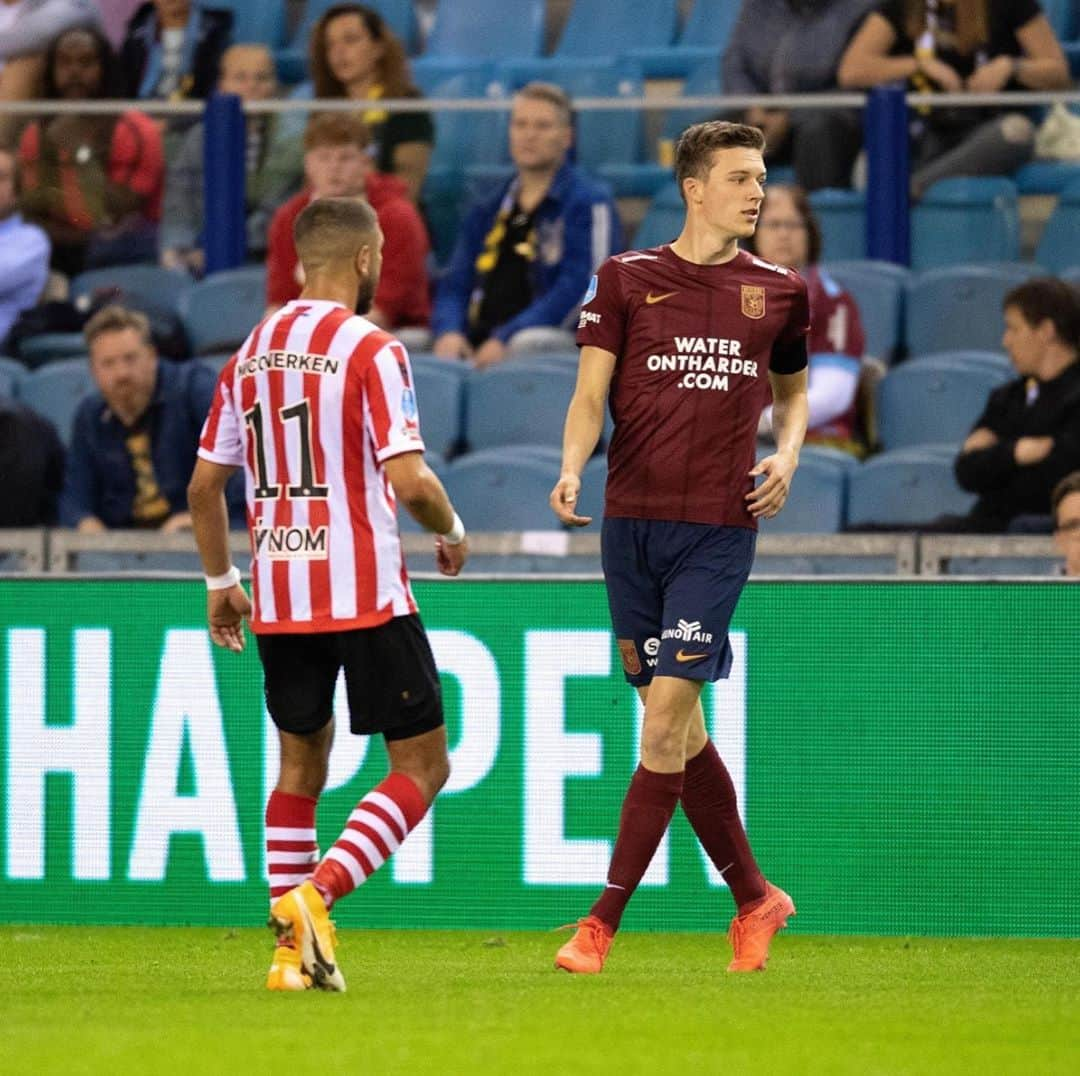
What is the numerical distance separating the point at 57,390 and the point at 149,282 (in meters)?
0.65

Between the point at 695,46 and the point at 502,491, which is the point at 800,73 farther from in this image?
the point at 502,491

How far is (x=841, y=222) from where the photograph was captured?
10.4 meters

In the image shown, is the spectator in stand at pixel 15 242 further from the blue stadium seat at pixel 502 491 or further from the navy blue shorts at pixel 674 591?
the navy blue shorts at pixel 674 591

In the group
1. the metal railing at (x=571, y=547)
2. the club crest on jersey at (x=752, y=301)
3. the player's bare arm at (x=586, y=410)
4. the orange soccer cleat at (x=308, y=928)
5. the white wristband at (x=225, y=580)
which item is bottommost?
the orange soccer cleat at (x=308, y=928)

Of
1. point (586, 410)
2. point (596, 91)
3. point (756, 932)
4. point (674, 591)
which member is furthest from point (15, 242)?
point (756, 932)

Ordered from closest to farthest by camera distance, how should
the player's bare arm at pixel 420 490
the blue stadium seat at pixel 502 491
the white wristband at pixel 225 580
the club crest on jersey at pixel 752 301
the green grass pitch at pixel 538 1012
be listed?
the green grass pitch at pixel 538 1012 < the player's bare arm at pixel 420 490 < the white wristband at pixel 225 580 < the club crest on jersey at pixel 752 301 < the blue stadium seat at pixel 502 491

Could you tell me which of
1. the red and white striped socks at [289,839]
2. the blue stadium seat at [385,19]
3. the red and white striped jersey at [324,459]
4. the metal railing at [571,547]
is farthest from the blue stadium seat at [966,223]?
the red and white striped socks at [289,839]

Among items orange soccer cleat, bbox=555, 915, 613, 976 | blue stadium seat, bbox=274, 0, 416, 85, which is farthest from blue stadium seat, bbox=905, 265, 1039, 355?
orange soccer cleat, bbox=555, 915, 613, 976

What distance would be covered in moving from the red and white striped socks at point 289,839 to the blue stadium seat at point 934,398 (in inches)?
186

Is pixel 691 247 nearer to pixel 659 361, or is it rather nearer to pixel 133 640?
pixel 659 361

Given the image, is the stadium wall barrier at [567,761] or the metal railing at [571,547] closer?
the stadium wall barrier at [567,761]

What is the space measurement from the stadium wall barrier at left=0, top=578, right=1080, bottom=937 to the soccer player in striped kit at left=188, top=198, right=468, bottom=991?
1946 mm

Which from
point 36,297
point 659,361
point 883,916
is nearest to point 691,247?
point 659,361

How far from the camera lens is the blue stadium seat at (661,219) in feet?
33.0
